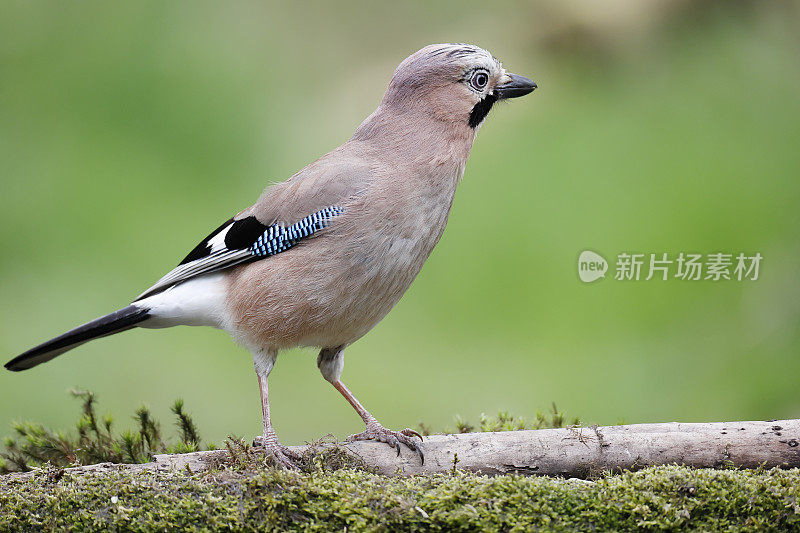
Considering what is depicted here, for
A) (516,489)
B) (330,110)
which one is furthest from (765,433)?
(330,110)

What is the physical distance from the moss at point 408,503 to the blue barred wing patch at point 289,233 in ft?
4.57

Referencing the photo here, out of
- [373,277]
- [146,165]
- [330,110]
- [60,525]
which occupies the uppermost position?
[330,110]

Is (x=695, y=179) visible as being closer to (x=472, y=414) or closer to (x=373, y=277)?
(x=472, y=414)

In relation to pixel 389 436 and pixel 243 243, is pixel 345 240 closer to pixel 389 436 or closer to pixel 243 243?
pixel 243 243

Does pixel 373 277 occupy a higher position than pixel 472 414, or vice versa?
pixel 373 277

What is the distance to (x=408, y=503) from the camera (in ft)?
11.6

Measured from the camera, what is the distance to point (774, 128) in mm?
8531

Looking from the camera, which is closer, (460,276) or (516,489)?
(516,489)

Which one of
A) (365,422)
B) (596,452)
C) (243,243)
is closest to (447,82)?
(243,243)

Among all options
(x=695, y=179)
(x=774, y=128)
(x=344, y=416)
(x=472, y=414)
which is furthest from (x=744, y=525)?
(x=774, y=128)

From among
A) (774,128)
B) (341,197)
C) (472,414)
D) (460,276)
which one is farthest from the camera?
(774,128)

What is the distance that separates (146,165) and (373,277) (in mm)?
4639

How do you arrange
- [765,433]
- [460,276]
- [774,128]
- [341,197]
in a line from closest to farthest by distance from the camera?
[765,433] → [341,197] → [460,276] → [774,128]

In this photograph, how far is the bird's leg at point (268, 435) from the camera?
4.30 meters
